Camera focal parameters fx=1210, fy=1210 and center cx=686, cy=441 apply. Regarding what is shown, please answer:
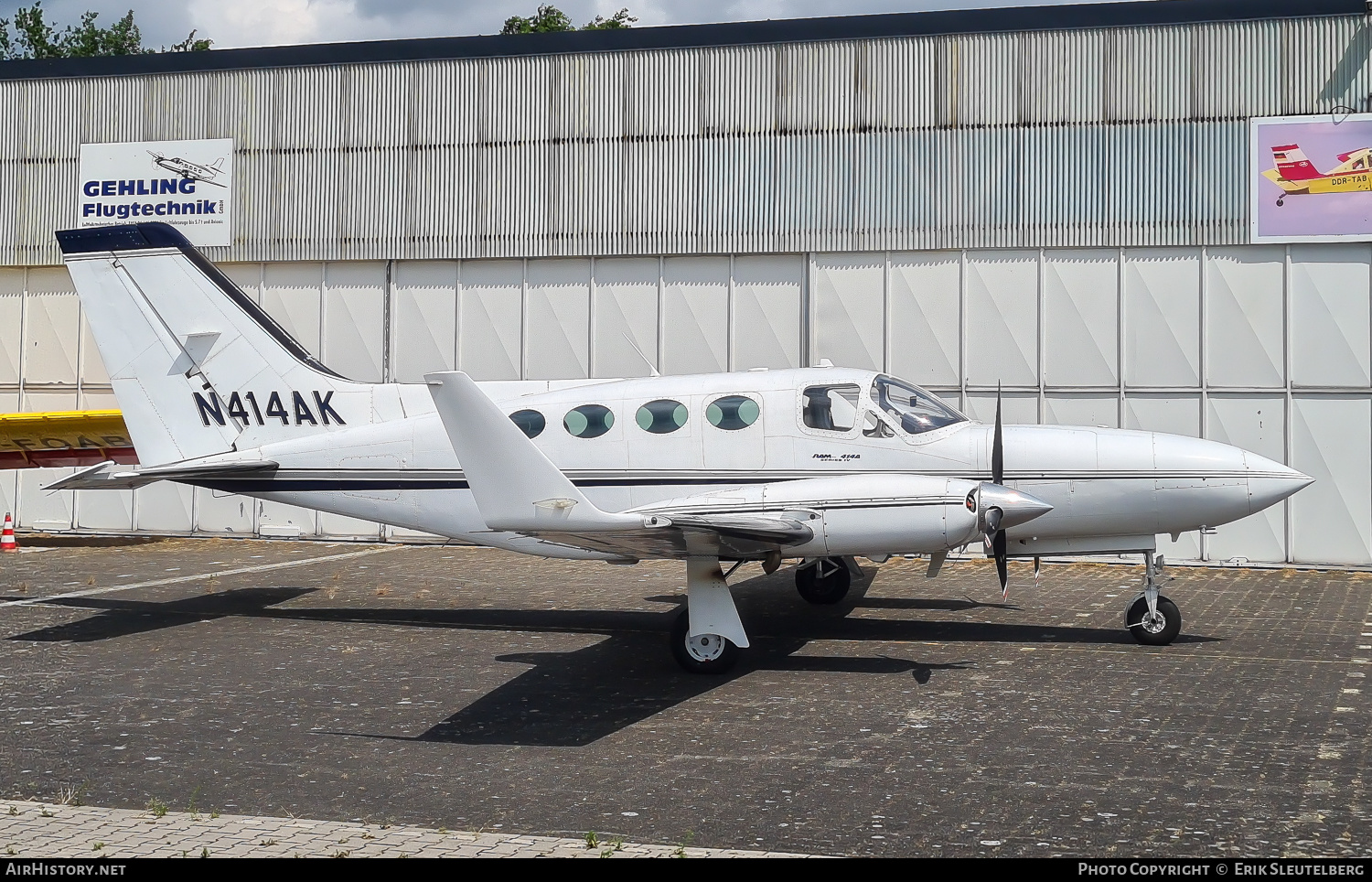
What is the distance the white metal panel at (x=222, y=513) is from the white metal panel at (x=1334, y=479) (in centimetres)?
1846

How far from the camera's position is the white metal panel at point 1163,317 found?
19.9 meters

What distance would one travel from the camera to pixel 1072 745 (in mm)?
8344

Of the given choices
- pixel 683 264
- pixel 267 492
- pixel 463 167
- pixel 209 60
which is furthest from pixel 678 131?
pixel 267 492

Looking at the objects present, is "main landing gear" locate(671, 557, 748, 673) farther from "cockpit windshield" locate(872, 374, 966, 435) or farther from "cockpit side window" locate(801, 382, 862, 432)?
"cockpit windshield" locate(872, 374, 966, 435)

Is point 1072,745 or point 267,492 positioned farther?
point 267,492

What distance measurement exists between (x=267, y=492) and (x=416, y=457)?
6.38 ft

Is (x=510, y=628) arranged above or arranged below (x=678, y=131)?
below

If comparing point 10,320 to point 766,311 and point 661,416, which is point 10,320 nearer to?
point 766,311

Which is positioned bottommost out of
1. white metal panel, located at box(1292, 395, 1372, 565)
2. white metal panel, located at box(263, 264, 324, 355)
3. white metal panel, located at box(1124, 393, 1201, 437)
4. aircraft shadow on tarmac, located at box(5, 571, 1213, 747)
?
aircraft shadow on tarmac, located at box(5, 571, 1213, 747)

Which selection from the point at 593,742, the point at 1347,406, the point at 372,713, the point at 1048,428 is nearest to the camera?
the point at 593,742

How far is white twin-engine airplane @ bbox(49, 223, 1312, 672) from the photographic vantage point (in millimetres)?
10531

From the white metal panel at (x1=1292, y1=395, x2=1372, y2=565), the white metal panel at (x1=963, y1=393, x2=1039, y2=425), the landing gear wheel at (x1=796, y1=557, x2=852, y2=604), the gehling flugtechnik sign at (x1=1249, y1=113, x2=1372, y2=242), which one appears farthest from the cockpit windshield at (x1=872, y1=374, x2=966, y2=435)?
the gehling flugtechnik sign at (x1=1249, y1=113, x2=1372, y2=242)

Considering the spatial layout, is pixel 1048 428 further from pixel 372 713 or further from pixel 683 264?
pixel 683 264

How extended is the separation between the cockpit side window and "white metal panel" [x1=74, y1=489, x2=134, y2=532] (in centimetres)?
1672
